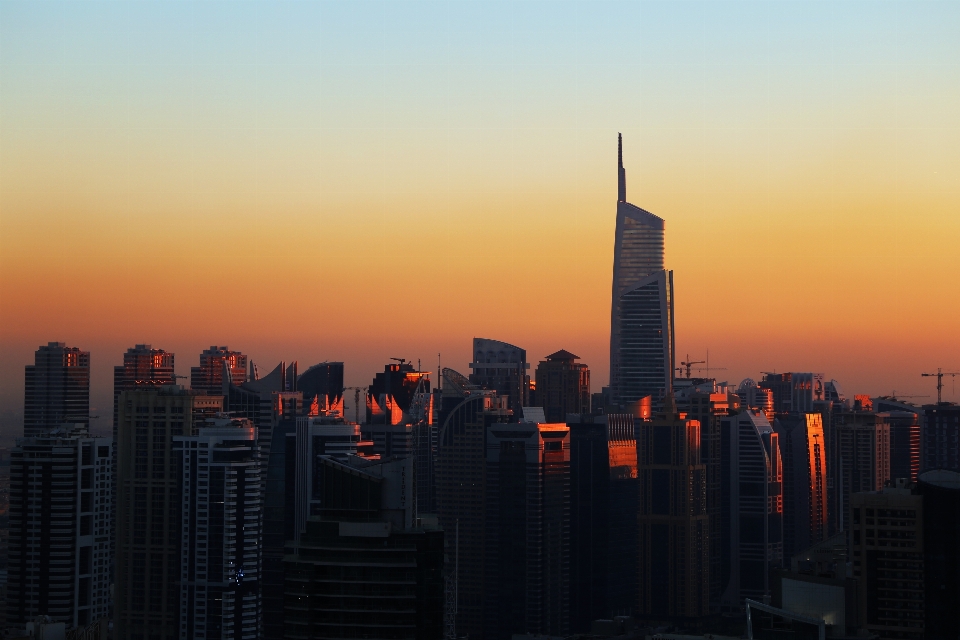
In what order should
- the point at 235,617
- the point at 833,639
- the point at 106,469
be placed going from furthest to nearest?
1. the point at 106,469
2. the point at 235,617
3. the point at 833,639

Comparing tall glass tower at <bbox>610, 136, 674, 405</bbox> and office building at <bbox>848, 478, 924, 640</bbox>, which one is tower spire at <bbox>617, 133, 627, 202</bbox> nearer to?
tall glass tower at <bbox>610, 136, 674, 405</bbox>

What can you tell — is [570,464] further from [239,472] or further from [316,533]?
[316,533]

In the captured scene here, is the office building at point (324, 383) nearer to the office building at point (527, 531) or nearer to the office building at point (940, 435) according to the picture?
the office building at point (527, 531)

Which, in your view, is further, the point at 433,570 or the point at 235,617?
the point at 235,617

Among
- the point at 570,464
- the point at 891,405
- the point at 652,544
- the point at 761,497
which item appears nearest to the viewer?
the point at 570,464

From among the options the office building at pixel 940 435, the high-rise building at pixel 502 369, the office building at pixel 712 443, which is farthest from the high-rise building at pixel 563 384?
the office building at pixel 940 435

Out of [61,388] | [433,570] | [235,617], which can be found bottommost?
[235,617]

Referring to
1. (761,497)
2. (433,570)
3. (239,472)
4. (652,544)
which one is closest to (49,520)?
(239,472)
